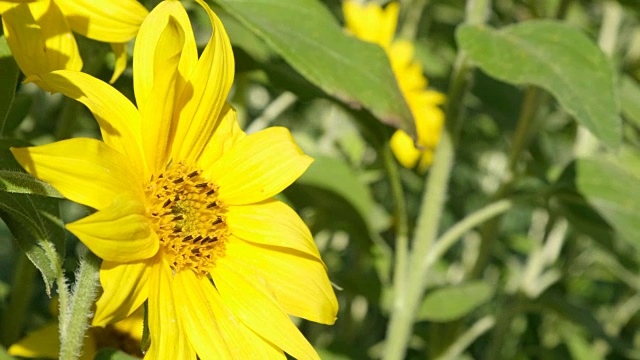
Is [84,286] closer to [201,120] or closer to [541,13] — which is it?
[201,120]

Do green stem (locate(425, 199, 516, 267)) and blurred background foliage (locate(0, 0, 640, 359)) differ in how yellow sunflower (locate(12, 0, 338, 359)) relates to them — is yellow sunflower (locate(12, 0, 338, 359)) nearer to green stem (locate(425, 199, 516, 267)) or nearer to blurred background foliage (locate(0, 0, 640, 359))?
blurred background foliage (locate(0, 0, 640, 359))

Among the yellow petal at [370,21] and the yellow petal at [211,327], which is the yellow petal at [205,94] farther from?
the yellow petal at [370,21]

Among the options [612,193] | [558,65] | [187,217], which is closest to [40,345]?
[187,217]

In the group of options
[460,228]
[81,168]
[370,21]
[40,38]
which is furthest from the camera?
[370,21]

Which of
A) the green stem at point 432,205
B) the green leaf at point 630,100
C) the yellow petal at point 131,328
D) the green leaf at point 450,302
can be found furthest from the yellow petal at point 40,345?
the green leaf at point 630,100

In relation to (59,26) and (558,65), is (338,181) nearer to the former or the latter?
(558,65)

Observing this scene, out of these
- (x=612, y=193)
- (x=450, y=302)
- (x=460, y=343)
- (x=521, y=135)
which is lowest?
(x=460, y=343)

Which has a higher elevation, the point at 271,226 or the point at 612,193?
the point at 271,226
